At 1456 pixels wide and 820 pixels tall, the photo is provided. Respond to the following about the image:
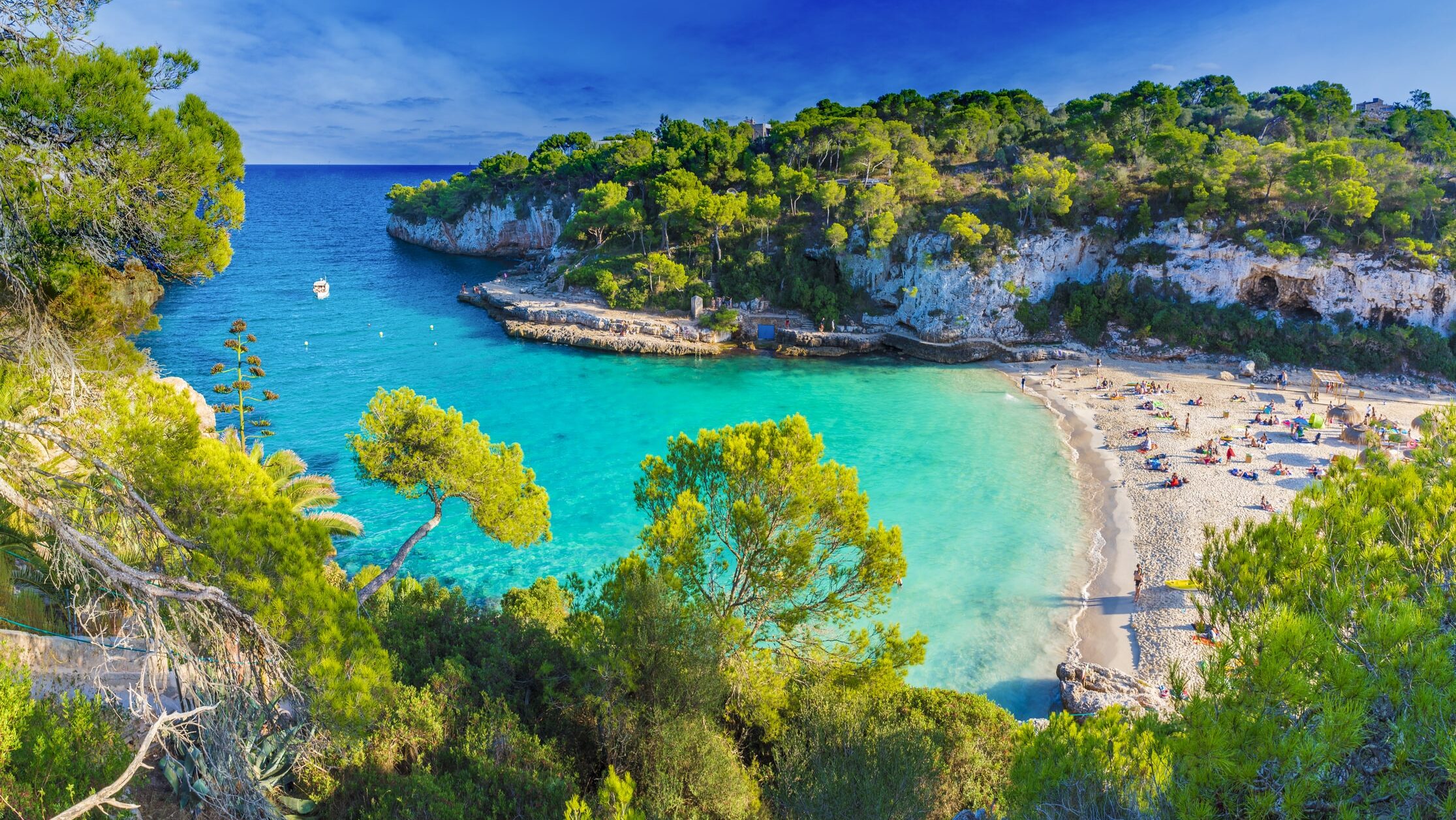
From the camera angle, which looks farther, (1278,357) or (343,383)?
(1278,357)

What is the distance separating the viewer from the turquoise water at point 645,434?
18453mm

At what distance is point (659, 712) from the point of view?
9.08 m

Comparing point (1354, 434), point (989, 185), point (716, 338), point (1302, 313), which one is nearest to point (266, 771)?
point (1354, 434)

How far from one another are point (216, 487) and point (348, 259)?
73.5 meters

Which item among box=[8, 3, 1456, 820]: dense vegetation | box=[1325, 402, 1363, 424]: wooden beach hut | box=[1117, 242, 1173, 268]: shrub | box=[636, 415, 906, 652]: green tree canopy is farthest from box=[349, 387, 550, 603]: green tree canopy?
box=[1117, 242, 1173, 268]: shrub

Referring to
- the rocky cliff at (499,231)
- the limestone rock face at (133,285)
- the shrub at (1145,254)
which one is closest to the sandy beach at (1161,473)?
the shrub at (1145,254)

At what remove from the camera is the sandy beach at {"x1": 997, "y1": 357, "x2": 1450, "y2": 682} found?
1720 cm

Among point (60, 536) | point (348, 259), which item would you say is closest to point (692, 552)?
point (60, 536)

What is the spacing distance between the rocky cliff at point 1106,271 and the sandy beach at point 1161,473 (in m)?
4.28

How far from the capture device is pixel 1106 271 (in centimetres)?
4259

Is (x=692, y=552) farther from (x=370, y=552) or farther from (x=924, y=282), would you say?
(x=924, y=282)

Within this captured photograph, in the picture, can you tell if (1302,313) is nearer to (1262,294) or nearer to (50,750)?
(1262,294)

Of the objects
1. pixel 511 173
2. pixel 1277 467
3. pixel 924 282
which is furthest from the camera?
pixel 511 173

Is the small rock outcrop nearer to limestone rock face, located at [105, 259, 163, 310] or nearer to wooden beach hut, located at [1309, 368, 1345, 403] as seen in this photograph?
wooden beach hut, located at [1309, 368, 1345, 403]
